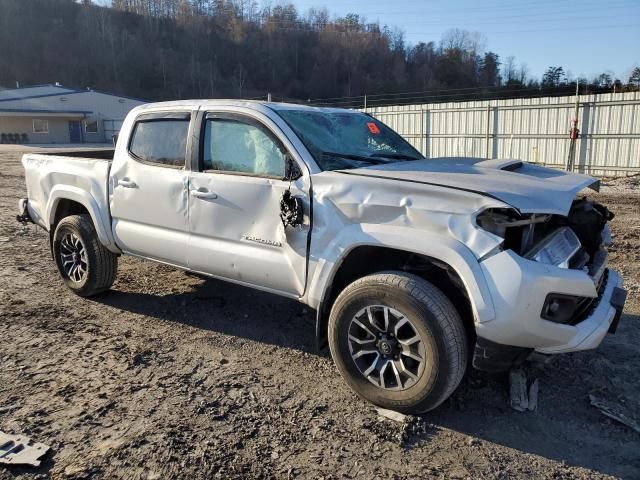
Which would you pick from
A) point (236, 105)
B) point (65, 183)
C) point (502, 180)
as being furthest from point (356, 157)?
point (65, 183)

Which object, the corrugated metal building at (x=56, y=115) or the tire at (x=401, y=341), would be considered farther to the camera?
the corrugated metal building at (x=56, y=115)

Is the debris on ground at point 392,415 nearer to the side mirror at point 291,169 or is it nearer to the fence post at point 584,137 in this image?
the side mirror at point 291,169

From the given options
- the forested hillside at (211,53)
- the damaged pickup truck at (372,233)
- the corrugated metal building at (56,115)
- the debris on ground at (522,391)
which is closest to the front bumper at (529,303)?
the damaged pickup truck at (372,233)

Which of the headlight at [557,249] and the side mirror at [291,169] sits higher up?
the side mirror at [291,169]

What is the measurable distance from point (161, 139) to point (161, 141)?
0.06 ft

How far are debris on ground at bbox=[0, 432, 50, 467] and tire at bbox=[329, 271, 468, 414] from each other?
175 centimetres

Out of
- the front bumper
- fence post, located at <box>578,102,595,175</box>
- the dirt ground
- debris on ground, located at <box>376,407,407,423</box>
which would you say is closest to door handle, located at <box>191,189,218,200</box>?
the dirt ground

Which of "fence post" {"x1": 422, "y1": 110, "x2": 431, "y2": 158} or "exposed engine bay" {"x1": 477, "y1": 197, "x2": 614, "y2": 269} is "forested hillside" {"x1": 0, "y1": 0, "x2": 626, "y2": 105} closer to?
"fence post" {"x1": 422, "y1": 110, "x2": 431, "y2": 158}

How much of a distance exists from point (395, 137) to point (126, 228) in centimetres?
255

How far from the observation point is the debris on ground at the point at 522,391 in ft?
11.0

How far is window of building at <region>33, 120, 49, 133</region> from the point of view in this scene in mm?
44750

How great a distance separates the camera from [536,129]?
760 inches

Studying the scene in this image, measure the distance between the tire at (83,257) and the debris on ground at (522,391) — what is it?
3.76 metres

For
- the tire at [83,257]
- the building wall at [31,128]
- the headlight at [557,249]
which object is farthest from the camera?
the building wall at [31,128]
